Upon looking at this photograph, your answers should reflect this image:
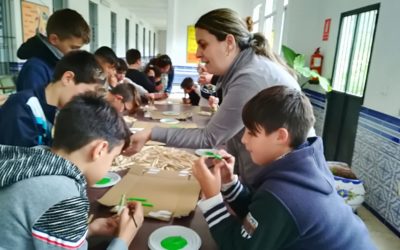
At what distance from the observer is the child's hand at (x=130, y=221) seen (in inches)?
34.9

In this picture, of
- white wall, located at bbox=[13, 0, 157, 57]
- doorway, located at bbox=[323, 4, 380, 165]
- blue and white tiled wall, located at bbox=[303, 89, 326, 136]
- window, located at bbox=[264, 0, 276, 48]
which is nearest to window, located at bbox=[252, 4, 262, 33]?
window, located at bbox=[264, 0, 276, 48]

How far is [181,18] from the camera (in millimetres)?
7574

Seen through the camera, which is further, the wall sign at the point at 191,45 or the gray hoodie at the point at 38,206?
the wall sign at the point at 191,45

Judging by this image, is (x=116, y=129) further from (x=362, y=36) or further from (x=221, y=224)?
(x=362, y=36)

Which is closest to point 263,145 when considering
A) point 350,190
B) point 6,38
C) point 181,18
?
point 350,190

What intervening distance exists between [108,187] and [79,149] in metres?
0.42

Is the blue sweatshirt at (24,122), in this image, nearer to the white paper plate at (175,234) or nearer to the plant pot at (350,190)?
the white paper plate at (175,234)

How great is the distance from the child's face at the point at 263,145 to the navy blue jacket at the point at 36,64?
53.0 inches

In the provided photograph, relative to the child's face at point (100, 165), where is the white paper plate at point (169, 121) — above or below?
below

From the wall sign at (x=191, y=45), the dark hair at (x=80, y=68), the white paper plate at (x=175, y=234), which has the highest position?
the wall sign at (x=191, y=45)

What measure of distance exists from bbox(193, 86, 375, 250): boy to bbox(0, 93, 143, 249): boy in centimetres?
30

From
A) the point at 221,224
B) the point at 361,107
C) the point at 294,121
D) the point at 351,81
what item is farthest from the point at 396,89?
the point at 221,224

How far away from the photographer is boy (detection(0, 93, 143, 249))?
70cm

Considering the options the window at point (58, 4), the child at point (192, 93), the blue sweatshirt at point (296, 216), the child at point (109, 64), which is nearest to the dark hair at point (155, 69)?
the child at point (192, 93)
